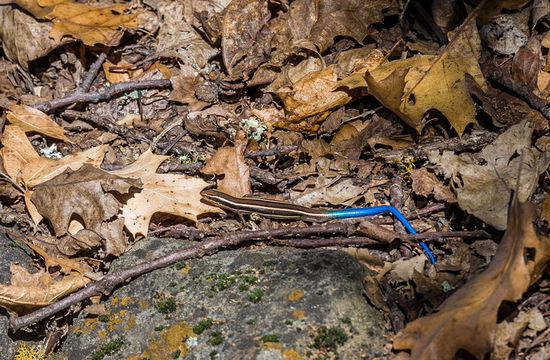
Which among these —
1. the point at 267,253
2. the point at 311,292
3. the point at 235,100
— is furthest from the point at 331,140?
the point at 311,292

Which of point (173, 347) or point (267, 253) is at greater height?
point (267, 253)

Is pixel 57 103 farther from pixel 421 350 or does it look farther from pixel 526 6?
pixel 526 6

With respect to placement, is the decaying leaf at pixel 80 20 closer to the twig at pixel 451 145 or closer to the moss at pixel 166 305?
the moss at pixel 166 305

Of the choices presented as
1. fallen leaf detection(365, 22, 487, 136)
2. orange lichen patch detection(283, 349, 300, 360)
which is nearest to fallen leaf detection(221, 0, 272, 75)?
fallen leaf detection(365, 22, 487, 136)

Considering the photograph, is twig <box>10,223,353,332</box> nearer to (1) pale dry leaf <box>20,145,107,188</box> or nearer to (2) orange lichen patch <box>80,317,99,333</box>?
(2) orange lichen patch <box>80,317,99,333</box>

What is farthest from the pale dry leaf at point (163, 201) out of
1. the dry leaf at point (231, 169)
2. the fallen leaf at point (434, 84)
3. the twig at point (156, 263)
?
the fallen leaf at point (434, 84)

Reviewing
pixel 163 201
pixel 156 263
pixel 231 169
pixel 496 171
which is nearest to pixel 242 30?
pixel 231 169
